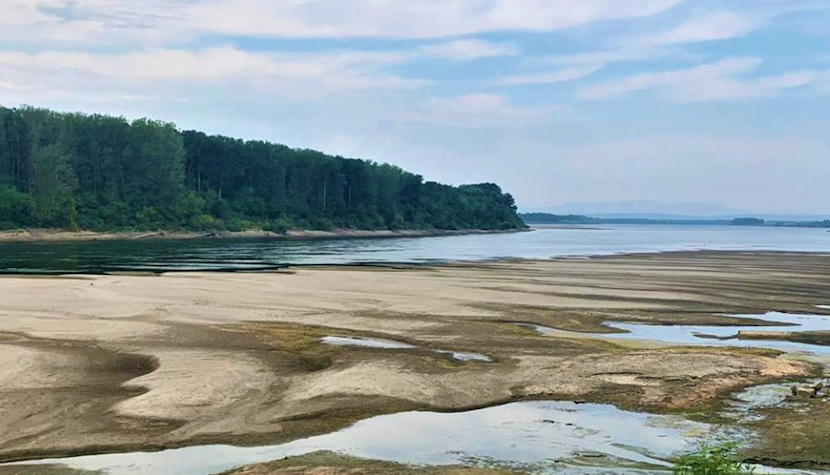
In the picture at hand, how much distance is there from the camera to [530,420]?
1588cm

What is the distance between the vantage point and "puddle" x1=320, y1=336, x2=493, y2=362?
73.5 ft

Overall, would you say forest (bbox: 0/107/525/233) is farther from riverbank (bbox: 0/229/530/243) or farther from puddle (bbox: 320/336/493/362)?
puddle (bbox: 320/336/493/362)

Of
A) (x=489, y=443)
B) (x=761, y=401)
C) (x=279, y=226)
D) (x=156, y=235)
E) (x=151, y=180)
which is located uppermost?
(x=151, y=180)

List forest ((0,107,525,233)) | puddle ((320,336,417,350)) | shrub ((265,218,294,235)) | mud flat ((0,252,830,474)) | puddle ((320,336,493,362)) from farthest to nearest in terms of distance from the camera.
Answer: shrub ((265,218,294,235)) → forest ((0,107,525,233)) → puddle ((320,336,417,350)) → puddle ((320,336,493,362)) → mud flat ((0,252,830,474))

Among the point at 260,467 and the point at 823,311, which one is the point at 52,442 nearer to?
the point at 260,467

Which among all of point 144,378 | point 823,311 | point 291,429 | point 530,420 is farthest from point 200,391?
point 823,311

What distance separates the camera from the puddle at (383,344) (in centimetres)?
2239

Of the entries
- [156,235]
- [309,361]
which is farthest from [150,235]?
[309,361]

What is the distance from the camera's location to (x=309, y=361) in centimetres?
2120

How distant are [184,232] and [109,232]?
16798 millimetres

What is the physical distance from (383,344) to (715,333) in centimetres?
1386

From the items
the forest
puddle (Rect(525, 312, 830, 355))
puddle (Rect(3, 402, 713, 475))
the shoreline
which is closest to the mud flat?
puddle (Rect(3, 402, 713, 475))

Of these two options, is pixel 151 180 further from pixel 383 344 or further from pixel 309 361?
pixel 309 361

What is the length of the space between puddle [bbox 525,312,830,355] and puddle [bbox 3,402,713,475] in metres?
11.0
